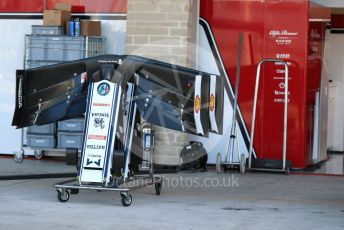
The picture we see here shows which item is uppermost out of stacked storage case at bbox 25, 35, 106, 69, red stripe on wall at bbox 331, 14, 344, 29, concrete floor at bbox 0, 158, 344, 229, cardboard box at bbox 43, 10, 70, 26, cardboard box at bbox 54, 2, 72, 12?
red stripe on wall at bbox 331, 14, 344, 29

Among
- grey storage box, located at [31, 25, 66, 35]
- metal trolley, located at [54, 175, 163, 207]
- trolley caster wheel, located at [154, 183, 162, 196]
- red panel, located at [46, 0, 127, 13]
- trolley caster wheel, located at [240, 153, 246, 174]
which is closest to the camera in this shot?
metal trolley, located at [54, 175, 163, 207]

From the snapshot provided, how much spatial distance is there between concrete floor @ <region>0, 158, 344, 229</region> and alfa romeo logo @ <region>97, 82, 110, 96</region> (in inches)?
50.3

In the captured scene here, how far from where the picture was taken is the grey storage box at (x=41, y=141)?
12.6m

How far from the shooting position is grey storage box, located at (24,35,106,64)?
40.6 feet

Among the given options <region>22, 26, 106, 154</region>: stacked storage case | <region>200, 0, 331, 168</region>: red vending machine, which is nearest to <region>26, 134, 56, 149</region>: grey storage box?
<region>22, 26, 106, 154</region>: stacked storage case

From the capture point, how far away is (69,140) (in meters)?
12.5

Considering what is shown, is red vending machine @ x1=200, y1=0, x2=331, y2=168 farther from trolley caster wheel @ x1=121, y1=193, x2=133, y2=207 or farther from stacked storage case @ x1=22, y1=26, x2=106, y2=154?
trolley caster wheel @ x1=121, y1=193, x2=133, y2=207

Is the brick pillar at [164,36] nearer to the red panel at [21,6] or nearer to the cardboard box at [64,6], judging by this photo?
the cardboard box at [64,6]

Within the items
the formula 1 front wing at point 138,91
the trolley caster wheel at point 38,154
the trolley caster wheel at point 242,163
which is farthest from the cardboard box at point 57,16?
the trolley caster wheel at point 242,163

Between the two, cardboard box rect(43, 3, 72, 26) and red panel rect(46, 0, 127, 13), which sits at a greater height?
red panel rect(46, 0, 127, 13)

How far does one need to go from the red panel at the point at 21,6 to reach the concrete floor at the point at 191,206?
371 cm

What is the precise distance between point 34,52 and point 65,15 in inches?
31.6

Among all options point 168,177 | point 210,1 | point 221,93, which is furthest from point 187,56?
point 221,93

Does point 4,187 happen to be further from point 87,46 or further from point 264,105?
point 264,105
